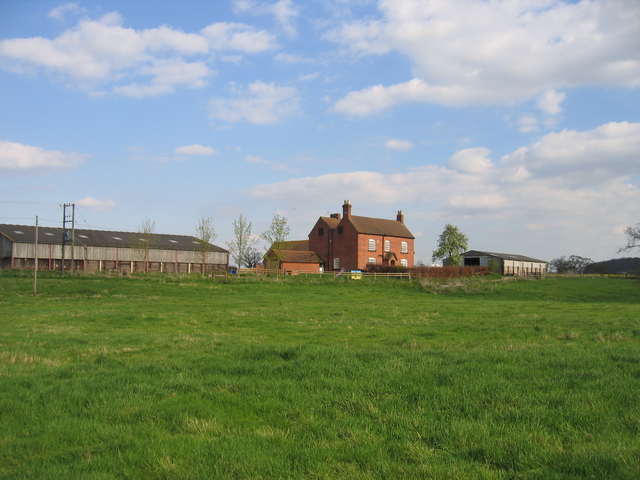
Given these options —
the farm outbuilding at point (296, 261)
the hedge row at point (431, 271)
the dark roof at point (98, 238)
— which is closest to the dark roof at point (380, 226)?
the hedge row at point (431, 271)

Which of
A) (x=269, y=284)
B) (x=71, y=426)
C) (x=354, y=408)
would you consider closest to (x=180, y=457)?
(x=71, y=426)

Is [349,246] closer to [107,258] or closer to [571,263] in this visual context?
[107,258]

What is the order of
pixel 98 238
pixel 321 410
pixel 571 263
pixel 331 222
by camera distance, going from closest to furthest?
pixel 321 410
pixel 98 238
pixel 331 222
pixel 571 263

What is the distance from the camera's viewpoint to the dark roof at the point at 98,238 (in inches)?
2736

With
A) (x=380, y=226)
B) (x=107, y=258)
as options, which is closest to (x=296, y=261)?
(x=380, y=226)

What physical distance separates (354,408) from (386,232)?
75.3 meters

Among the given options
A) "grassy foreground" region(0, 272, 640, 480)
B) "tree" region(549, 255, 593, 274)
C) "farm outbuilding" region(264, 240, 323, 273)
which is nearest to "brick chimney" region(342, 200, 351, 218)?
"farm outbuilding" region(264, 240, 323, 273)

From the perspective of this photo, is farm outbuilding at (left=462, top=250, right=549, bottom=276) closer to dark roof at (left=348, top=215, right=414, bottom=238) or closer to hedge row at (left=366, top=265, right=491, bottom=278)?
dark roof at (left=348, top=215, right=414, bottom=238)

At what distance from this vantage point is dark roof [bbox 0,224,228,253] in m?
69.5

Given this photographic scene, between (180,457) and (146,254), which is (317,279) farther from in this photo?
(180,457)

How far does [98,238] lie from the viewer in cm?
7650

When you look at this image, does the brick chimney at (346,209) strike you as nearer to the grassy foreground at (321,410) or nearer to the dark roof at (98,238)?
the dark roof at (98,238)

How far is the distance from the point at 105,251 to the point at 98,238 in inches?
123

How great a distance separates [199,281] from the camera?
50.9 metres
